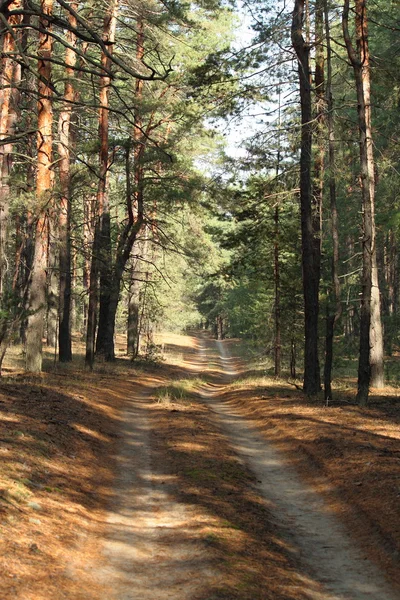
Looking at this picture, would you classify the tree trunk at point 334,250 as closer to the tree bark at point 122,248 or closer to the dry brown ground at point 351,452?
the dry brown ground at point 351,452

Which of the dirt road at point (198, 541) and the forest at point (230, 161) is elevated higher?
the forest at point (230, 161)

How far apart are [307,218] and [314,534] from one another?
12.1 meters

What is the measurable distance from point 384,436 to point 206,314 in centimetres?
8514

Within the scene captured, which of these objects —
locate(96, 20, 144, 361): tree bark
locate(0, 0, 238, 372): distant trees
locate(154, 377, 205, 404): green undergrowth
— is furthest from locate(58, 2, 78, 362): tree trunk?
locate(154, 377, 205, 404): green undergrowth

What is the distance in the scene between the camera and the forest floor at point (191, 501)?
208 inches

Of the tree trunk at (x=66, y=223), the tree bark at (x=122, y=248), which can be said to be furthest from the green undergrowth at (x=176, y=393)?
the tree bark at (x=122, y=248)

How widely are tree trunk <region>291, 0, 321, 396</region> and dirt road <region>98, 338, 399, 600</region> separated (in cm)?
753

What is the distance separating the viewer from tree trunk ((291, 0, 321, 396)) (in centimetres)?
1689

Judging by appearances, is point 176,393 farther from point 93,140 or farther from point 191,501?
point 93,140

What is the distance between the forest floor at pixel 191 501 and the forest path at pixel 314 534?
2 centimetres

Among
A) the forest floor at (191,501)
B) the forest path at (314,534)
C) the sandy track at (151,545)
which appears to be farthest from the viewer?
the forest path at (314,534)

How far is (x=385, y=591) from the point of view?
5305 mm

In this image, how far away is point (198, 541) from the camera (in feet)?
20.3

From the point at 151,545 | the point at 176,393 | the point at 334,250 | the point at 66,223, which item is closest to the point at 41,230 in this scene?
the point at 66,223
